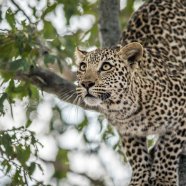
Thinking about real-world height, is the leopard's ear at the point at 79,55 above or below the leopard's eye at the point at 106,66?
above

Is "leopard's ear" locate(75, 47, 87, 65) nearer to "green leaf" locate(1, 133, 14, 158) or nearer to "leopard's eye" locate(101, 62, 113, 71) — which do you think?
"leopard's eye" locate(101, 62, 113, 71)

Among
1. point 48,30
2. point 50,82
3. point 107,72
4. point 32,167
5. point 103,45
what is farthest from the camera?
point 103,45

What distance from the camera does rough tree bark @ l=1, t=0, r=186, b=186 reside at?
30.7ft

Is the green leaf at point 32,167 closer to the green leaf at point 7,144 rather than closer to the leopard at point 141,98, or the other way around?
the green leaf at point 7,144

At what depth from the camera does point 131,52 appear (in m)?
8.82

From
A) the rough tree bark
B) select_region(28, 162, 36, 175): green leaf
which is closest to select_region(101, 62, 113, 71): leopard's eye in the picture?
the rough tree bark

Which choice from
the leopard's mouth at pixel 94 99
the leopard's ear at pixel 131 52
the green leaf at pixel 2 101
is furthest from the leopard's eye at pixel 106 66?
the green leaf at pixel 2 101

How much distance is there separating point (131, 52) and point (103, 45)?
1263 mm

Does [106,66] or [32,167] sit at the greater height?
[106,66]

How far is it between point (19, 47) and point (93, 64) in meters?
0.76

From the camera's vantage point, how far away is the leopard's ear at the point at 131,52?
28.8ft

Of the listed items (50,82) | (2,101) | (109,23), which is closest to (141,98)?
(50,82)

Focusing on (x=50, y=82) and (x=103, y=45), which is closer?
(x=50, y=82)

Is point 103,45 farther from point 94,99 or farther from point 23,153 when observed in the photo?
point 23,153
